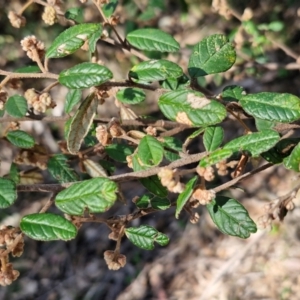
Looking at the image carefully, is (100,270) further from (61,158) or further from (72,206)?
(72,206)

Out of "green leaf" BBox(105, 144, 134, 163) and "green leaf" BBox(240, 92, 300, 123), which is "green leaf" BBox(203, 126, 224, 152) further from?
"green leaf" BBox(105, 144, 134, 163)

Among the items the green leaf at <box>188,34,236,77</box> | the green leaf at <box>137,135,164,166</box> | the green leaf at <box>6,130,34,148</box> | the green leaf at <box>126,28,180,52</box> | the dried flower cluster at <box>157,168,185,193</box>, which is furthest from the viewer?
A: the green leaf at <box>6,130,34,148</box>

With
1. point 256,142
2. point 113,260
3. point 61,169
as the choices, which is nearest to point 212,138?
point 256,142

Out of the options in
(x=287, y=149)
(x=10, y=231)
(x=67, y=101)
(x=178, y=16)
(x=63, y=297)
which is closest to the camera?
(x=10, y=231)

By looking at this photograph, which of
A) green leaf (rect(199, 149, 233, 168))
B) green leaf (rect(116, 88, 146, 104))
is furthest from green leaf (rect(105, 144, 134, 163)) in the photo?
green leaf (rect(199, 149, 233, 168))

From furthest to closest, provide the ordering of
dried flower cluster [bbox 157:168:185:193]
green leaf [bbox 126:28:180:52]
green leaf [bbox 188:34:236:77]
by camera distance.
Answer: green leaf [bbox 126:28:180:52]
green leaf [bbox 188:34:236:77]
dried flower cluster [bbox 157:168:185:193]

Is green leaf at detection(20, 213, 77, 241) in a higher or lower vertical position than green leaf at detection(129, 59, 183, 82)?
lower

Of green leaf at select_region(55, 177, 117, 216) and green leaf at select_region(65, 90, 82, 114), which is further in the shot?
green leaf at select_region(65, 90, 82, 114)

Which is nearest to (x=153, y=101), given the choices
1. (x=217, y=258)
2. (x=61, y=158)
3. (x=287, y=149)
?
(x=217, y=258)

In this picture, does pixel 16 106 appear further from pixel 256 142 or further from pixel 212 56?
pixel 256 142
